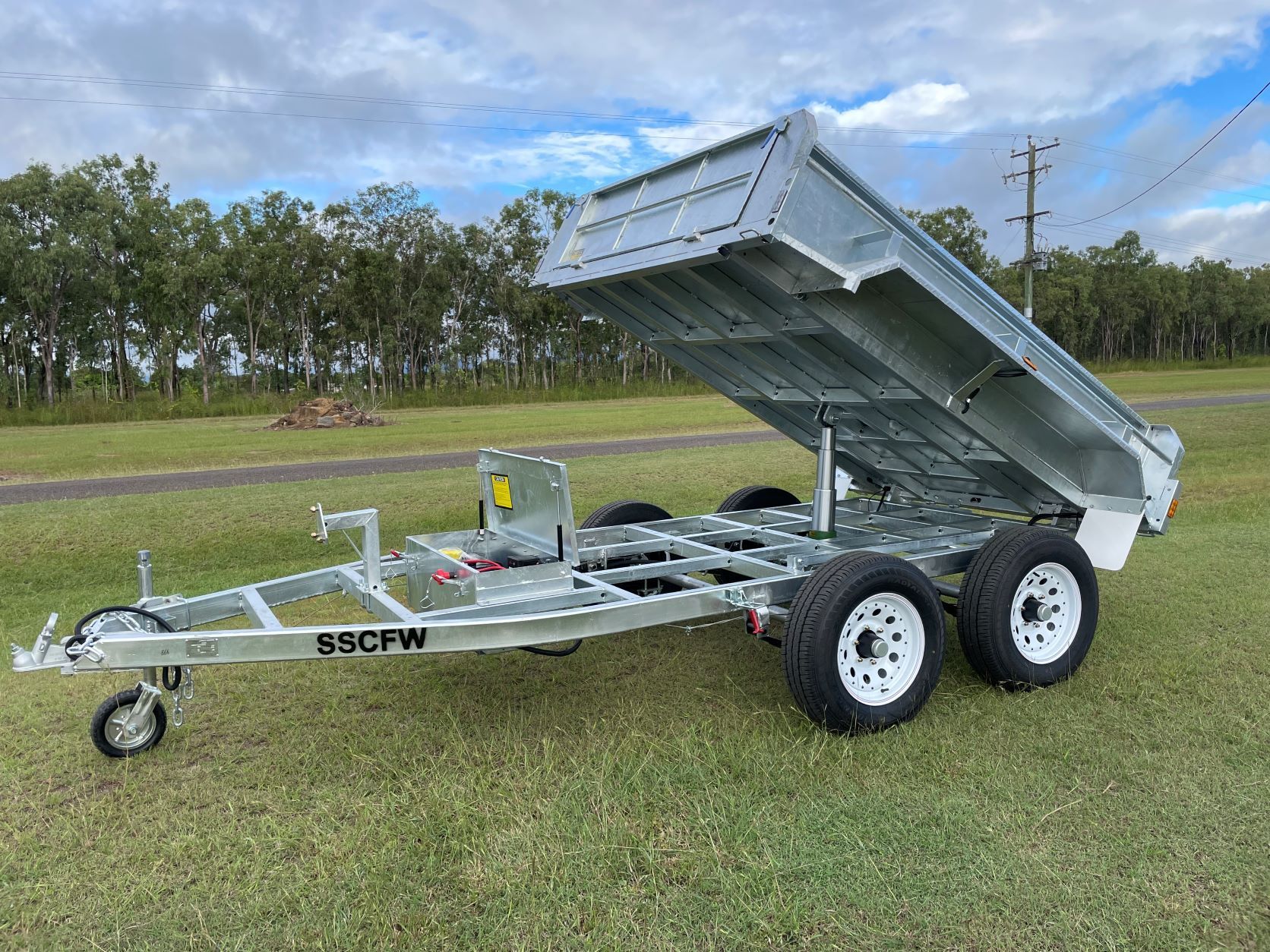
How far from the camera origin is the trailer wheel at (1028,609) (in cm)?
480

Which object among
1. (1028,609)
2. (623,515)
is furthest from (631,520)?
(1028,609)

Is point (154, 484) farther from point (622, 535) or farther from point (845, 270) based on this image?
point (845, 270)

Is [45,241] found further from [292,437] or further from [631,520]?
[631,520]

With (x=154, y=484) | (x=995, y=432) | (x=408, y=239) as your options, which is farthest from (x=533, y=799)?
(x=408, y=239)

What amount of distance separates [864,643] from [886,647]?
0.11 meters

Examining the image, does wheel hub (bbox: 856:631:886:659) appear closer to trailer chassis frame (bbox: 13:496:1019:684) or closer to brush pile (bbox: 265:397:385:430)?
trailer chassis frame (bbox: 13:496:1019:684)

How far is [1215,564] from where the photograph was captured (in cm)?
777

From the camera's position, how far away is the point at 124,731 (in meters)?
4.24

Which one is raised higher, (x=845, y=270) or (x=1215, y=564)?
(x=845, y=270)

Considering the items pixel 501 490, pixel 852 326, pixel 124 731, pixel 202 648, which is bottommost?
pixel 124 731

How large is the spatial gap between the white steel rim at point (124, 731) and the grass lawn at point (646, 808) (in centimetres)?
11

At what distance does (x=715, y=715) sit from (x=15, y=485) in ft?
44.6

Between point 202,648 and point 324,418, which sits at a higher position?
point 202,648

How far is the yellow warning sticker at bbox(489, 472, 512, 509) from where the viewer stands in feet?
16.9
